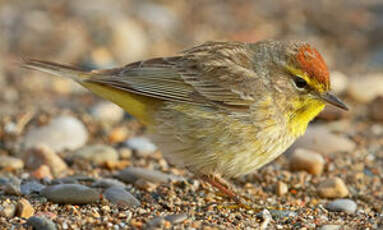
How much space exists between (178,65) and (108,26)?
16.1ft

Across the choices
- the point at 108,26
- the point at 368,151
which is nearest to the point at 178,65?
the point at 368,151

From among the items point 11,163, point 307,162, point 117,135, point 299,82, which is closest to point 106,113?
point 117,135

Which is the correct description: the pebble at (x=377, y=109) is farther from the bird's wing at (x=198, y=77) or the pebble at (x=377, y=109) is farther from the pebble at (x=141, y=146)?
the pebble at (x=141, y=146)

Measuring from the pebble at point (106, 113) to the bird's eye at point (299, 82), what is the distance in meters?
3.22

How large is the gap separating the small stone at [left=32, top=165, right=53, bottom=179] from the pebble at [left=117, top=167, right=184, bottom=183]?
720 mm

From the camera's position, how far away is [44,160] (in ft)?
20.8

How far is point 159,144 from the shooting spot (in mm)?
5738

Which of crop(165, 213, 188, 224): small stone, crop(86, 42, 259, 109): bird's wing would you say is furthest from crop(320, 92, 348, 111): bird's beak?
crop(165, 213, 188, 224): small stone

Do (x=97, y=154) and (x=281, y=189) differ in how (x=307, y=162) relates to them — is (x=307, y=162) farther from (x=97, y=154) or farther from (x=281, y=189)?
(x=97, y=154)

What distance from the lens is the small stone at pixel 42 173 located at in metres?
5.98

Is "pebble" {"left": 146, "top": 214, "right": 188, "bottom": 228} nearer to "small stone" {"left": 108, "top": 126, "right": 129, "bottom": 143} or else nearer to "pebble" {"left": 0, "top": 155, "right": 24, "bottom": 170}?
"pebble" {"left": 0, "top": 155, "right": 24, "bottom": 170}

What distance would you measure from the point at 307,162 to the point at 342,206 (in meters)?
1.00

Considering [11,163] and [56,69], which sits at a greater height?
[56,69]

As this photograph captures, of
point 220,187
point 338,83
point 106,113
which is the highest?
point 338,83
